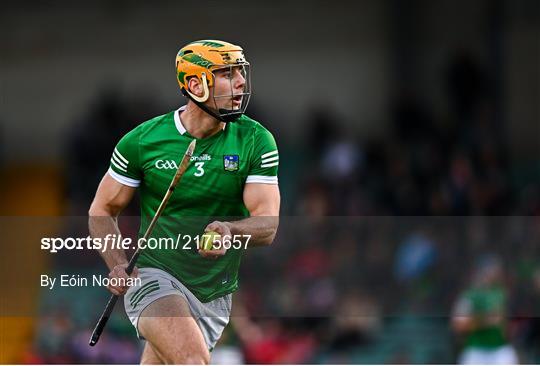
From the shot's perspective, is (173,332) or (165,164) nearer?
(173,332)

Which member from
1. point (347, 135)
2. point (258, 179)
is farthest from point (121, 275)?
point (347, 135)

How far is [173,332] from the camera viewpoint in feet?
19.5

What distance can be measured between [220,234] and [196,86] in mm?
702

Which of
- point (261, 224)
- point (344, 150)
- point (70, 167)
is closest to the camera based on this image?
point (261, 224)

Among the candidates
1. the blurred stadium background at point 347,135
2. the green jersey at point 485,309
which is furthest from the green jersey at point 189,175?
the green jersey at point 485,309

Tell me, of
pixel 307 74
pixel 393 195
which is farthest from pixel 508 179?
pixel 307 74

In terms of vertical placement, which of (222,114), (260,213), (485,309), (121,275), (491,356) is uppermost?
(222,114)

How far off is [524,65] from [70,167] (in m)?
4.77

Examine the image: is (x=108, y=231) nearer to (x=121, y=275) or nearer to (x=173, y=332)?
(x=121, y=275)

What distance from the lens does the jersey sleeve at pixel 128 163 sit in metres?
6.12

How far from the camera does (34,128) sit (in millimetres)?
14289

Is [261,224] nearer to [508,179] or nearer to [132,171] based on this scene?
[132,171]

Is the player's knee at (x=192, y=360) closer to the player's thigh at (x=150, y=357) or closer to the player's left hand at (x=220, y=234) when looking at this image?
the player's thigh at (x=150, y=357)

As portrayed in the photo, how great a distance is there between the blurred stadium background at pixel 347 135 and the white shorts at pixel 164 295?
420 cm
